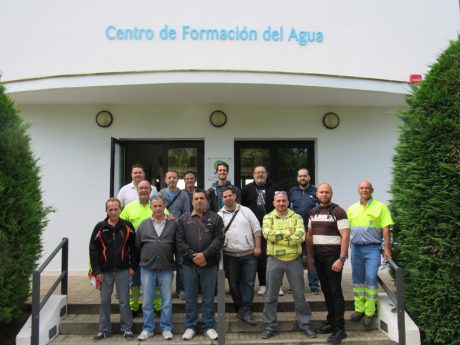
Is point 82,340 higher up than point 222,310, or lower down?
lower down

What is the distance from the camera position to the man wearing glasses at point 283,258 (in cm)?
431

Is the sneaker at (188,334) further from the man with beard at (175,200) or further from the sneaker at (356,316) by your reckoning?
the sneaker at (356,316)

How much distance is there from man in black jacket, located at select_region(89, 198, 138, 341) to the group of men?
1cm

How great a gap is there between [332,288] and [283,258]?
2.06ft

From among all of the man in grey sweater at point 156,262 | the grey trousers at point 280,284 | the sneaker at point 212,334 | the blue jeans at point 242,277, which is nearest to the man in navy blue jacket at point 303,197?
the grey trousers at point 280,284

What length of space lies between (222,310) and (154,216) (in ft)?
4.21

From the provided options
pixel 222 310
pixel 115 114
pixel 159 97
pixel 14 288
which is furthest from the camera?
pixel 115 114

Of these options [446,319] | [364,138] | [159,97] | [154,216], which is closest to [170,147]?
[159,97]

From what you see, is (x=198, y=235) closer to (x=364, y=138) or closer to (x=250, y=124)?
(x=250, y=124)

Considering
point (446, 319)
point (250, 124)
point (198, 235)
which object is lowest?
point (446, 319)

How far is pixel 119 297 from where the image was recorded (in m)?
4.47

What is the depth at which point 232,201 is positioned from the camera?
4.54m

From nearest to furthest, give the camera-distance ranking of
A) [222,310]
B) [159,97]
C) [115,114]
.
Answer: [222,310] < [159,97] < [115,114]

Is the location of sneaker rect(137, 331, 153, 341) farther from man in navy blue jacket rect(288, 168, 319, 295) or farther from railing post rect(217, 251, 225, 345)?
man in navy blue jacket rect(288, 168, 319, 295)
